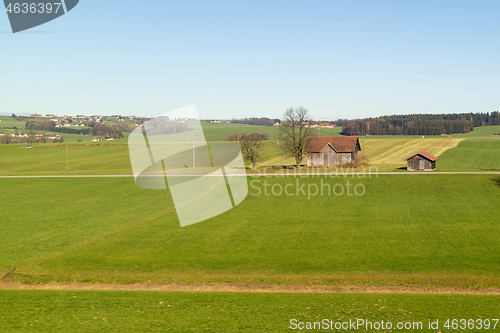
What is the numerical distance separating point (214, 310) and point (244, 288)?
454cm

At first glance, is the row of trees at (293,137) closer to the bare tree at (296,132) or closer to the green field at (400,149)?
the bare tree at (296,132)

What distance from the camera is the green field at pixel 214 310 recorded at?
14.0 m

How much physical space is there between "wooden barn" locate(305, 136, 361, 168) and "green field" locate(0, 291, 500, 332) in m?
54.7

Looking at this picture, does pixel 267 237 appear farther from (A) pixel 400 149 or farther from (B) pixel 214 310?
(A) pixel 400 149

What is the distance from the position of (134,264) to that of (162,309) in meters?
9.56

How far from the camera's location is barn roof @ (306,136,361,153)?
235 ft

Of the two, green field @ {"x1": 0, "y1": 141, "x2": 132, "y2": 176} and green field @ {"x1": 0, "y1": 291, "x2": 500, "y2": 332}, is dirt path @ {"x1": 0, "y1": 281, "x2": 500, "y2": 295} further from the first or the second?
green field @ {"x1": 0, "y1": 141, "x2": 132, "y2": 176}

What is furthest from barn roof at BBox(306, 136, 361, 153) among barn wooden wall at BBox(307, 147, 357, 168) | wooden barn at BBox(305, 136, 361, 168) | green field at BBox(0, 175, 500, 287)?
green field at BBox(0, 175, 500, 287)

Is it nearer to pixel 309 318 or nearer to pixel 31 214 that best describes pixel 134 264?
pixel 309 318

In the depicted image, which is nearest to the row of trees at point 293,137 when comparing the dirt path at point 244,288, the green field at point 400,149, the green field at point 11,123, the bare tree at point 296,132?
the bare tree at point 296,132

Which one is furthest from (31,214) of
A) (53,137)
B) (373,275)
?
(53,137)

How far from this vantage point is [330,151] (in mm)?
72250

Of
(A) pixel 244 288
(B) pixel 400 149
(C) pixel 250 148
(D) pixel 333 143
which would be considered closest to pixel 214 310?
(A) pixel 244 288

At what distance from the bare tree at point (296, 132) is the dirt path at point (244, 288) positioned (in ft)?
170
